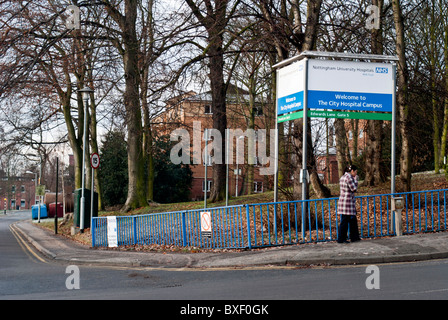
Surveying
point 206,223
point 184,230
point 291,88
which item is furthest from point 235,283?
point 291,88

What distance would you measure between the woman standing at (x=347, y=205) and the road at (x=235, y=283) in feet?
7.33

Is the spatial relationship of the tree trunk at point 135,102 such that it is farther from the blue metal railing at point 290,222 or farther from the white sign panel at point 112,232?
the blue metal railing at point 290,222

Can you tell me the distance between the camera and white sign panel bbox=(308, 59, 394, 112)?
1334cm

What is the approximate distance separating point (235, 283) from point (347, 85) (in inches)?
264

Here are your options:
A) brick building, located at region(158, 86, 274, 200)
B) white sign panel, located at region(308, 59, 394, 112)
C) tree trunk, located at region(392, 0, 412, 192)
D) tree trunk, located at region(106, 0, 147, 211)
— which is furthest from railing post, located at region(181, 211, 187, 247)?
tree trunk, located at region(106, 0, 147, 211)

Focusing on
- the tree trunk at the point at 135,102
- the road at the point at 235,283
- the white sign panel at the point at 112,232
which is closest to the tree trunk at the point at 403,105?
the road at the point at 235,283

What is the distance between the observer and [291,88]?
14.0 m

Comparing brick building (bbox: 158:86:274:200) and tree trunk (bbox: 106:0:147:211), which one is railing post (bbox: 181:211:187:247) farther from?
tree trunk (bbox: 106:0:147:211)

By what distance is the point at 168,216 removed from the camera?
15141mm

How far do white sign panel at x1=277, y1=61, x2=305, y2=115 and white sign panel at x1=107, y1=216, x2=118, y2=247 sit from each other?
6.79 m

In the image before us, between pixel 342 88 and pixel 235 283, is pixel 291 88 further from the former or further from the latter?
pixel 235 283

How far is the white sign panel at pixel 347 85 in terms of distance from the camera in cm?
1334
